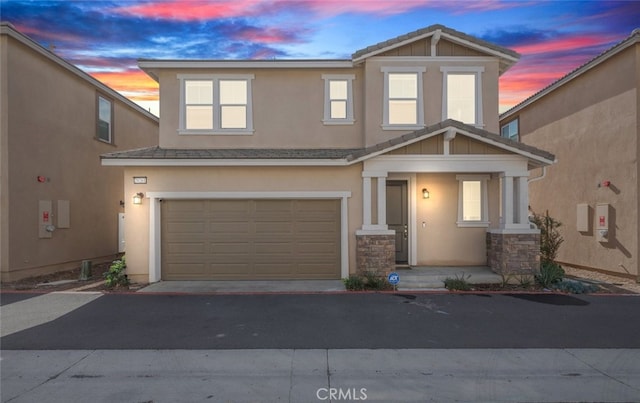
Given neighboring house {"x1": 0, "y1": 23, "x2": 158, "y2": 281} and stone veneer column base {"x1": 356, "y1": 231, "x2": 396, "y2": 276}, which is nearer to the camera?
stone veneer column base {"x1": 356, "y1": 231, "x2": 396, "y2": 276}

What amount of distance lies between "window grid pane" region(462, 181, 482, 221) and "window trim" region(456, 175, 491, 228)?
0.06m

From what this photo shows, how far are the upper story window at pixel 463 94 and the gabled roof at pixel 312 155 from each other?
5.23 ft

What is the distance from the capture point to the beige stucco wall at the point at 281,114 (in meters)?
11.1

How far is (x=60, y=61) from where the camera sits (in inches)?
457

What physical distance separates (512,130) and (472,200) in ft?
25.0

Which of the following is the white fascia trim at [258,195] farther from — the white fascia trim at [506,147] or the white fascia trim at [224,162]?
the white fascia trim at [506,147]

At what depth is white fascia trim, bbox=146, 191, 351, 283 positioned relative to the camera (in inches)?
389

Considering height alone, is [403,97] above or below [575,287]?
above

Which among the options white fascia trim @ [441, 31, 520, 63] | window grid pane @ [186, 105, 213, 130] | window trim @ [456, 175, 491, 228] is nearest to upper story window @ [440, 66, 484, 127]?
white fascia trim @ [441, 31, 520, 63]

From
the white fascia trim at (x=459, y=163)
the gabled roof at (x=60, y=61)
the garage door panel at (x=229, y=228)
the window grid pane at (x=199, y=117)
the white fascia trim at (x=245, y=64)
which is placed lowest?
the garage door panel at (x=229, y=228)

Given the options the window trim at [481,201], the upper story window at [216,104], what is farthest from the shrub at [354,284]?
the upper story window at [216,104]

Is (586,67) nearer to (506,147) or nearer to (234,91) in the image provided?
(506,147)

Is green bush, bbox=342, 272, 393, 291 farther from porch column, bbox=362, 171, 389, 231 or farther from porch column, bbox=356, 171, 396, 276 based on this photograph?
porch column, bbox=362, 171, 389, 231

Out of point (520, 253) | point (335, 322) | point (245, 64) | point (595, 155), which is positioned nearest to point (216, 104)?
point (245, 64)
